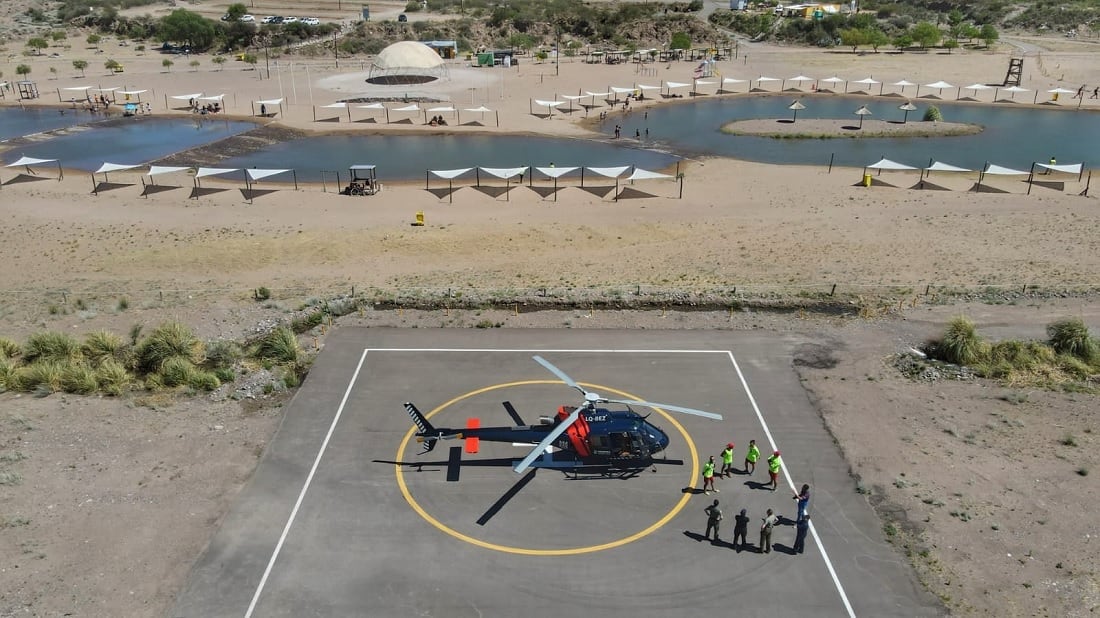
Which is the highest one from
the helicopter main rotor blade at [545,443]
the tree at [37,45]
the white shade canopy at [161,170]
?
the tree at [37,45]

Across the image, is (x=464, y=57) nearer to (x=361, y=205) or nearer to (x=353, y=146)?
(x=353, y=146)

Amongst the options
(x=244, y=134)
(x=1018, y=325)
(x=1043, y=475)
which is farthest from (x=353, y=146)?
(x=1043, y=475)

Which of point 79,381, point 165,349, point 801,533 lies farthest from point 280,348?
point 801,533

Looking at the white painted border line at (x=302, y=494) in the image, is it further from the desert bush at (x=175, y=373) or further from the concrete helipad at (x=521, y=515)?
the desert bush at (x=175, y=373)

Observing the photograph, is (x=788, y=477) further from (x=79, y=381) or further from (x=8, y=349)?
(x=8, y=349)

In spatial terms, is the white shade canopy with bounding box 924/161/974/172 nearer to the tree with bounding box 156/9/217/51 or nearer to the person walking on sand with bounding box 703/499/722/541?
the person walking on sand with bounding box 703/499/722/541

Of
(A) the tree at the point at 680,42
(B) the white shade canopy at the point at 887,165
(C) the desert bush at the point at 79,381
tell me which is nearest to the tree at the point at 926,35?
(A) the tree at the point at 680,42
